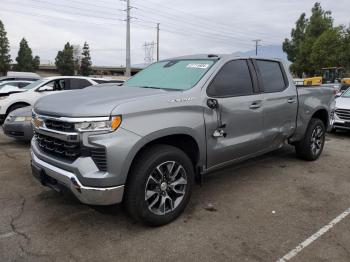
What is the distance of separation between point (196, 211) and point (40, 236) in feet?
5.54

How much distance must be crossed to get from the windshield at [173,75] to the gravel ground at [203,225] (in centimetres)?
146

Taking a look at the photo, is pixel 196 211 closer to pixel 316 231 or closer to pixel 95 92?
pixel 316 231

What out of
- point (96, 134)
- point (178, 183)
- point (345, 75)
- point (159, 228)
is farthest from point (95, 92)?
point (345, 75)

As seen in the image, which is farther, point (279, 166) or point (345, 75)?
point (345, 75)

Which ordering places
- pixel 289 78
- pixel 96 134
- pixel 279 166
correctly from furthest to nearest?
pixel 279 166
pixel 289 78
pixel 96 134

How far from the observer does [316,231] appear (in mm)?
3658

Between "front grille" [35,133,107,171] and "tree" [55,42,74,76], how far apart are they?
6671 centimetres

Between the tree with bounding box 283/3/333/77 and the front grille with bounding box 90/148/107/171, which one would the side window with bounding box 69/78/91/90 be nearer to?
the front grille with bounding box 90/148/107/171

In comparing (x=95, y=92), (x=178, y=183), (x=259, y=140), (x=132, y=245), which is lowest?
(x=132, y=245)

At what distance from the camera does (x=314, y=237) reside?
353 cm

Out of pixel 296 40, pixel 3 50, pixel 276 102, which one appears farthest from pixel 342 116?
pixel 3 50

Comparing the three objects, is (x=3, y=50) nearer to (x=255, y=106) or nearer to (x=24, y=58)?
(x=24, y=58)

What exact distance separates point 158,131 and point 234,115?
123cm

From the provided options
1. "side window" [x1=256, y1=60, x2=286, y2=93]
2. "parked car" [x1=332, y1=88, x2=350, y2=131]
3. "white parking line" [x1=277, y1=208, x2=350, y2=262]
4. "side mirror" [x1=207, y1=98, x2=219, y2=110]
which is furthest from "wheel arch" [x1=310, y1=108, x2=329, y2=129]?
"side mirror" [x1=207, y1=98, x2=219, y2=110]
